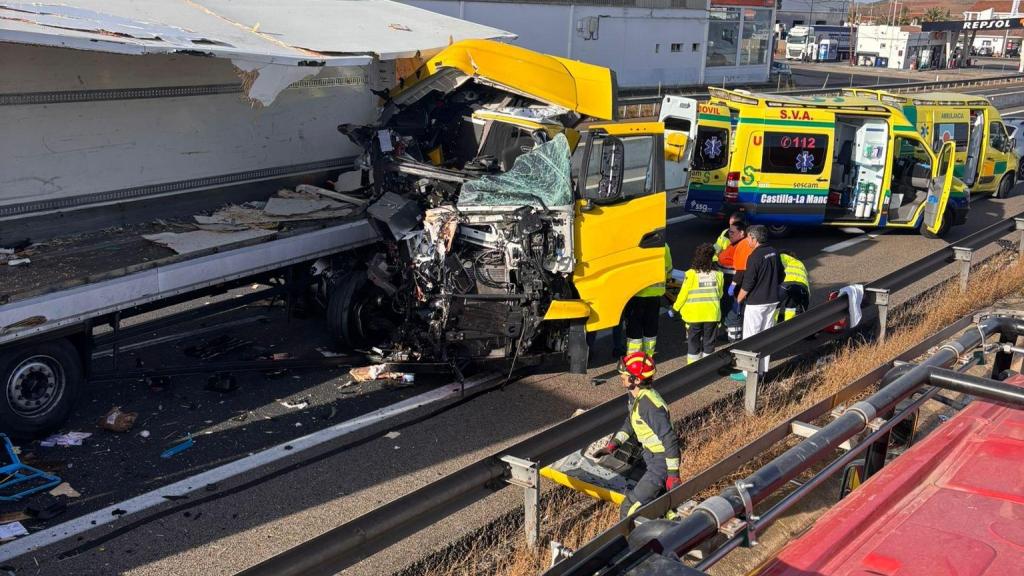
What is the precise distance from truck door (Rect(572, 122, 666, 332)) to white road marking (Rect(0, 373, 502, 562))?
4.36 ft

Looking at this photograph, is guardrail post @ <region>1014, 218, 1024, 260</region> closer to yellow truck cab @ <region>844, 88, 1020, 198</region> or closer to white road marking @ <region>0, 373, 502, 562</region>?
yellow truck cab @ <region>844, 88, 1020, 198</region>

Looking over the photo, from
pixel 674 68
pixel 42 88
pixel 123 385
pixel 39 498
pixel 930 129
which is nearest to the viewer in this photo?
pixel 39 498

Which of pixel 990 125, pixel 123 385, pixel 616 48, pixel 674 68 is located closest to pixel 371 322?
pixel 123 385

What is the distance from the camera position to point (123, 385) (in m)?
8.36

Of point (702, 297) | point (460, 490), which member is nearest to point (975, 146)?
point (702, 297)

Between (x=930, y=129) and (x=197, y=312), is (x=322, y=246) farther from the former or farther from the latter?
(x=930, y=129)

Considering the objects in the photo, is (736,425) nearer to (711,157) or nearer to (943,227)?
(711,157)

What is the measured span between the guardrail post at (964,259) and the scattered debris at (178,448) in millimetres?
8631

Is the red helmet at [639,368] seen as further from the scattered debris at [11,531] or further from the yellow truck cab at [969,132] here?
the yellow truck cab at [969,132]

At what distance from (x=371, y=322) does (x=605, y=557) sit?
6.79 metres

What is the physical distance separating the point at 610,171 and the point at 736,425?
258 cm

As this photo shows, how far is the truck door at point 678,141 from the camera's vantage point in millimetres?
13266

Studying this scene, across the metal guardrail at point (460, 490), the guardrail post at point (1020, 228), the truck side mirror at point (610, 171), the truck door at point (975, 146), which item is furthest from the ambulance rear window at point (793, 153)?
the metal guardrail at point (460, 490)

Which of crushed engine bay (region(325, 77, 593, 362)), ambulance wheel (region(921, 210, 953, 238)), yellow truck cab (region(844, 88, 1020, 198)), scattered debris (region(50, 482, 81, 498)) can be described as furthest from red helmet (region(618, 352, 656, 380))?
yellow truck cab (region(844, 88, 1020, 198))
